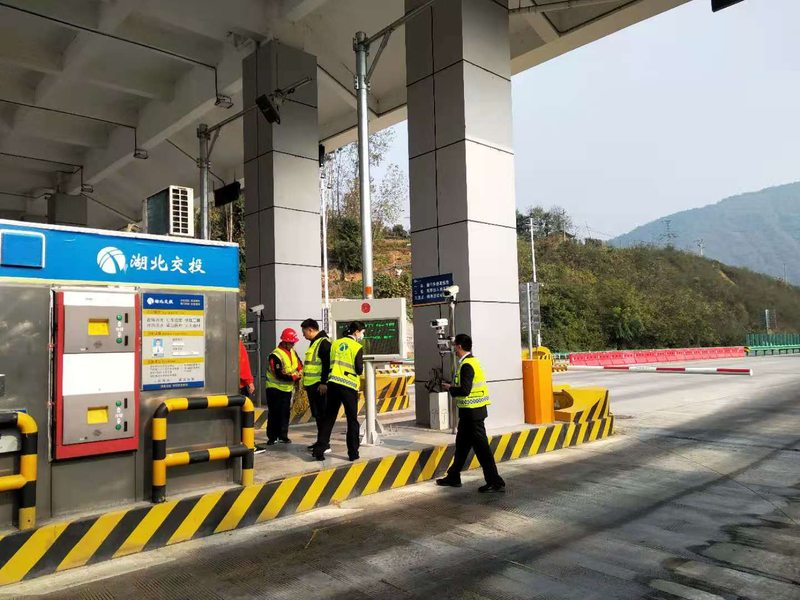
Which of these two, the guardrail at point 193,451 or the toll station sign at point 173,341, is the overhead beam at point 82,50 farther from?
the guardrail at point 193,451

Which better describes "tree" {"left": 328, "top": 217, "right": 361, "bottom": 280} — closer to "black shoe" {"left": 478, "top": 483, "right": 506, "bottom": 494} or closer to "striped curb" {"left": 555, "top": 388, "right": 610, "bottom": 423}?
"striped curb" {"left": 555, "top": 388, "right": 610, "bottom": 423}

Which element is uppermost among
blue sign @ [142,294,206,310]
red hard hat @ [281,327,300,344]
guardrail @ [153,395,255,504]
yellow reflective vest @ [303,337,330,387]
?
blue sign @ [142,294,206,310]

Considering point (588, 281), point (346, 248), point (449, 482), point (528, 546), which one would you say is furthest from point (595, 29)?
point (588, 281)

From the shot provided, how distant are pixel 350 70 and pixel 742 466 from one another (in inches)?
482

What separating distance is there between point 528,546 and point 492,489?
1.84 metres

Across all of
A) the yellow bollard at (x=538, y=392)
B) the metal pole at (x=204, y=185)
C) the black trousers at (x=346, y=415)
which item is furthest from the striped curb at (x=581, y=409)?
the metal pole at (x=204, y=185)

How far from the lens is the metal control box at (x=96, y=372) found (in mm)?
5098

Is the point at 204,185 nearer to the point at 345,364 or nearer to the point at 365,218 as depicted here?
the point at 365,218

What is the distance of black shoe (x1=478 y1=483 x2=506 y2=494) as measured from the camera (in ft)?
22.7

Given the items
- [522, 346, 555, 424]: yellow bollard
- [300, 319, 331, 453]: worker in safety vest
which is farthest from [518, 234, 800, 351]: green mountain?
[300, 319, 331, 453]: worker in safety vest

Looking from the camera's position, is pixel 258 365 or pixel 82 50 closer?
pixel 258 365

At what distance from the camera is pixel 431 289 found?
984 cm

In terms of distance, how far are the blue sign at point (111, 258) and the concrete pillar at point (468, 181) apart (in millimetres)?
4105

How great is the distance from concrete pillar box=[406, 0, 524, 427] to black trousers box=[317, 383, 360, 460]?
251 cm
